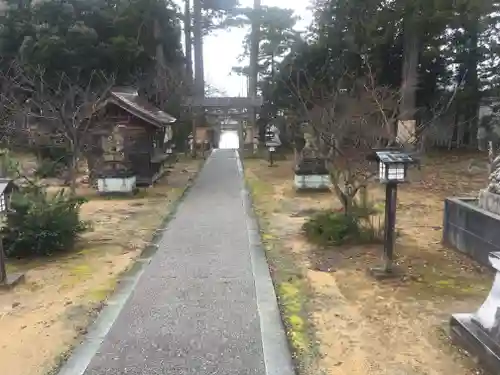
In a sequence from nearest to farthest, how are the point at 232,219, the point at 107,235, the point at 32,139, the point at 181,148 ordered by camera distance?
the point at 107,235, the point at 232,219, the point at 32,139, the point at 181,148

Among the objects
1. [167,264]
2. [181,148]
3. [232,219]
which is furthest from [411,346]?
[181,148]

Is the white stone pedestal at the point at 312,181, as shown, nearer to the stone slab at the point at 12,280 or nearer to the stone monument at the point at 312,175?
the stone monument at the point at 312,175

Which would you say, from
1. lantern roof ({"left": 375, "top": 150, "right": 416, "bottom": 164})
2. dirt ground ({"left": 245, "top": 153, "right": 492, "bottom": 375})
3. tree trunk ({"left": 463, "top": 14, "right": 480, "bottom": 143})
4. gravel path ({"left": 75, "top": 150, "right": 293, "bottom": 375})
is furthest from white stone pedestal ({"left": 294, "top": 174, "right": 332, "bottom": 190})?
tree trunk ({"left": 463, "top": 14, "right": 480, "bottom": 143})

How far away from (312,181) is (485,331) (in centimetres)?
1004

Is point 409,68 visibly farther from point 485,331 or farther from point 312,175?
point 485,331

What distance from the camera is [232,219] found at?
9.85m

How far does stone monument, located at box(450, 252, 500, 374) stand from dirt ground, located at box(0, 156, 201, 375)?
3.48 m

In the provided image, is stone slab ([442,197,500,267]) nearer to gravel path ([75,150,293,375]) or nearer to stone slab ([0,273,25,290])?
gravel path ([75,150,293,375])

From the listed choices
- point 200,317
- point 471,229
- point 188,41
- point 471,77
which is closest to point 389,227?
point 471,229

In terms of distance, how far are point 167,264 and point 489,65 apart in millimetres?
19056

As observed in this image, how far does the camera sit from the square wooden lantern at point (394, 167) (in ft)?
19.6

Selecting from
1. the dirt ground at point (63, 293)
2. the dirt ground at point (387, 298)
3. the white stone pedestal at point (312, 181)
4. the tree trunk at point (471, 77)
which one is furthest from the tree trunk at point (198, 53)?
the dirt ground at point (387, 298)

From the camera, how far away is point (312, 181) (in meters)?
14.0

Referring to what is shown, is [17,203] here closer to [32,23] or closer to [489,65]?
[32,23]
